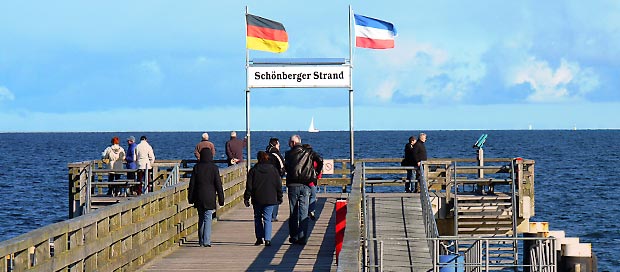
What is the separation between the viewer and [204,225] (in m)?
15.8

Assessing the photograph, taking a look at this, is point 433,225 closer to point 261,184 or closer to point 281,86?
point 261,184

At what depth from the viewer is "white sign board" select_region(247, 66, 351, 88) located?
2411 centimetres

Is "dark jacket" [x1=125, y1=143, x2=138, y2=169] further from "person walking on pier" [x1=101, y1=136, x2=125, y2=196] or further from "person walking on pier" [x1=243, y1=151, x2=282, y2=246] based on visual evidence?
"person walking on pier" [x1=243, y1=151, x2=282, y2=246]

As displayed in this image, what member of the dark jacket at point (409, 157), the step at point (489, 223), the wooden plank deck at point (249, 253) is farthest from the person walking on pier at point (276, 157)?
the dark jacket at point (409, 157)

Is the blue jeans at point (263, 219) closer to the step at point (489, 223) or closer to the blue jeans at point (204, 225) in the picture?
the blue jeans at point (204, 225)

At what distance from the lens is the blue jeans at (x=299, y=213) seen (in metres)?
15.8

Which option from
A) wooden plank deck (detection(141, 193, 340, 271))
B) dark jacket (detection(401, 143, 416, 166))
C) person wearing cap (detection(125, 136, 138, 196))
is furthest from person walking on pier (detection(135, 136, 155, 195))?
wooden plank deck (detection(141, 193, 340, 271))

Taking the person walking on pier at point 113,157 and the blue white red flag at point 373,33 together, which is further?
the person walking on pier at point 113,157

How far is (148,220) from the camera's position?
13945 mm

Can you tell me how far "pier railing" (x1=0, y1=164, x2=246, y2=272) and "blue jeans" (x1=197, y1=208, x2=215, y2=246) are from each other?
411mm

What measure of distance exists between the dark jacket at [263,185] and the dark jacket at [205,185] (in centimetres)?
49

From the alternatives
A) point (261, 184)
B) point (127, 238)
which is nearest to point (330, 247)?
point (261, 184)

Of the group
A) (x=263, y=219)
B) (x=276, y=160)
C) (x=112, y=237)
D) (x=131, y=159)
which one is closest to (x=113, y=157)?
(x=131, y=159)

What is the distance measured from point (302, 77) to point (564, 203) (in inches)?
1170
